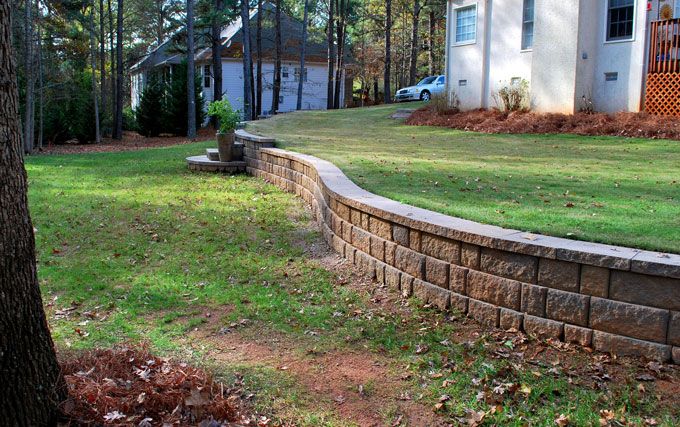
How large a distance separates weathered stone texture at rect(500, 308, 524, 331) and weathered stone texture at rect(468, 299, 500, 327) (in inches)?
1.7

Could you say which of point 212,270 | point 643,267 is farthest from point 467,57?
point 643,267

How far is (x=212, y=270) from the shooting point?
6598mm

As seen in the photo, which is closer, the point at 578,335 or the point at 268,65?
the point at 578,335

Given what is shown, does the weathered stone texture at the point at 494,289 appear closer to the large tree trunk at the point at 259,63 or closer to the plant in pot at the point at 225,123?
the plant in pot at the point at 225,123

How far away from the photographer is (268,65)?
140 feet

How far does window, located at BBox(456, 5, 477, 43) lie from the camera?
20594 millimetres

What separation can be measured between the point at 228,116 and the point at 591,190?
294 inches

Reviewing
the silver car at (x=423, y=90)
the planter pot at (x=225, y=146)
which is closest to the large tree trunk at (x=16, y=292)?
the planter pot at (x=225, y=146)

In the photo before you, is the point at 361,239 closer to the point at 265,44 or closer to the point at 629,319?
the point at 629,319

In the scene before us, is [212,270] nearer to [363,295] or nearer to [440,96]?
[363,295]

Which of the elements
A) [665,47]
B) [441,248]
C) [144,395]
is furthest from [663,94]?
[144,395]

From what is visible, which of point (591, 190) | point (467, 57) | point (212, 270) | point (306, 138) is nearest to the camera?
point (212, 270)

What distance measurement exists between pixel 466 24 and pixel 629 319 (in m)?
18.6

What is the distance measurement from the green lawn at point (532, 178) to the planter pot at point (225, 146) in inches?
48.1
